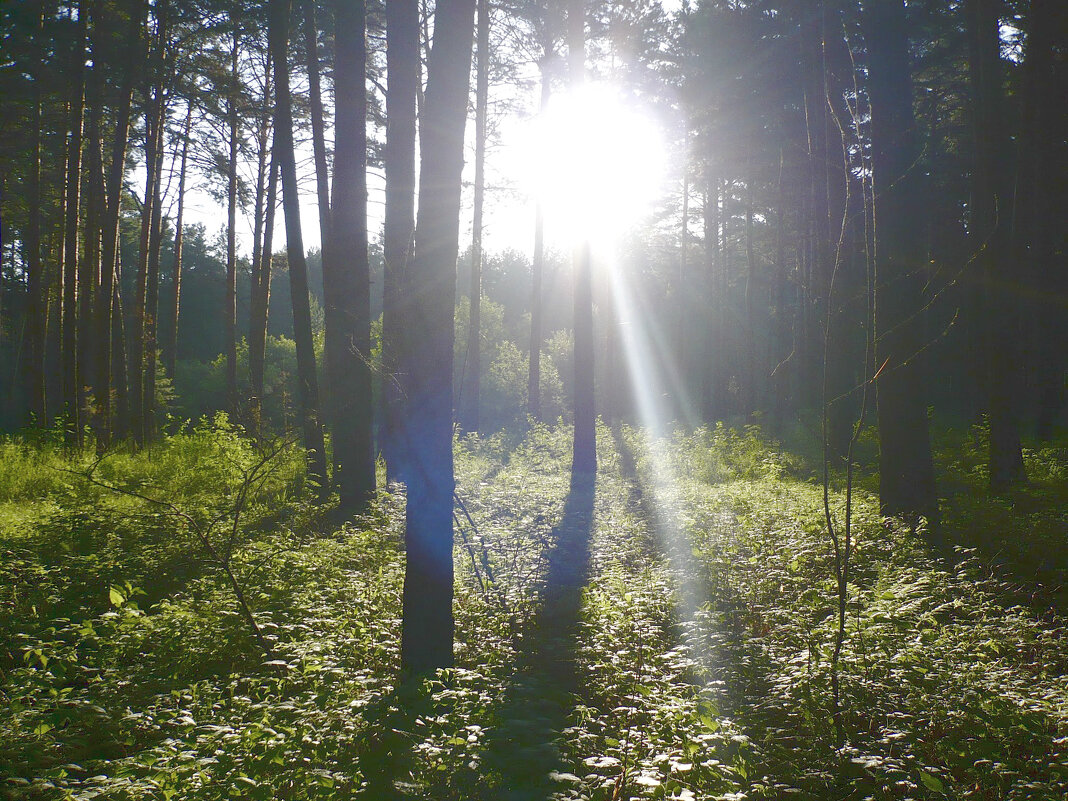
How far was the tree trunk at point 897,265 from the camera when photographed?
24.7ft

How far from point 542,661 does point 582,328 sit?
9.90m

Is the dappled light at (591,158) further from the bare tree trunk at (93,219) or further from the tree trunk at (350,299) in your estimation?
the bare tree trunk at (93,219)

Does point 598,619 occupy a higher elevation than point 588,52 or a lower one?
lower

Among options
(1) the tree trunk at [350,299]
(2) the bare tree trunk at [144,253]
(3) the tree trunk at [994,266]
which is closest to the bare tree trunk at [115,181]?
(2) the bare tree trunk at [144,253]

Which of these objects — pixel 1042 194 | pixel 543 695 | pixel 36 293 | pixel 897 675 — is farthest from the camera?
pixel 36 293

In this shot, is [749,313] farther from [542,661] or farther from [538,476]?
Answer: [542,661]

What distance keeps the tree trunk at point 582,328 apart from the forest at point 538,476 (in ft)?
0.32

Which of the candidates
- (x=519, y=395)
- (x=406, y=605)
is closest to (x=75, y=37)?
(x=406, y=605)

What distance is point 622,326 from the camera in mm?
38812

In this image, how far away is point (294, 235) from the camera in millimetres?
11344

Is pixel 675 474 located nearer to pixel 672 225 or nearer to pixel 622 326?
pixel 672 225

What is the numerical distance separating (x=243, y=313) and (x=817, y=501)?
55418 mm

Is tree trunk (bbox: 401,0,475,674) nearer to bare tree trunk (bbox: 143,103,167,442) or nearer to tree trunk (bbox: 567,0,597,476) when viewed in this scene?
tree trunk (bbox: 567,0,597,476)

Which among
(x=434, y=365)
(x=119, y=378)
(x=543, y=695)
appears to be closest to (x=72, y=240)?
(x=119, y=378)
